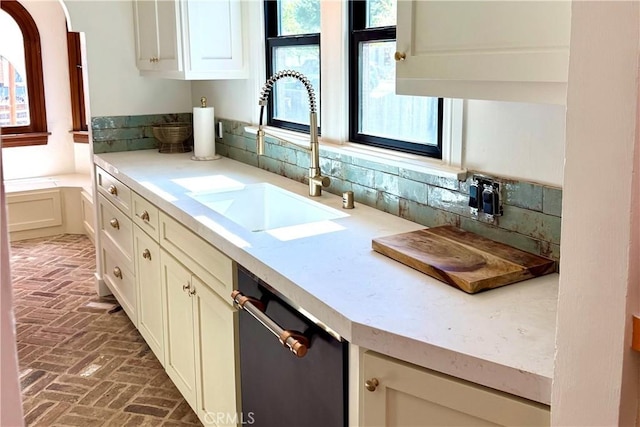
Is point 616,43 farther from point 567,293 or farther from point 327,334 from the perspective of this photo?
point 327,334

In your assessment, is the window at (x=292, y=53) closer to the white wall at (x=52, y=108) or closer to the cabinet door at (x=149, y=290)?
the cabinet door at (x=149, y=290)

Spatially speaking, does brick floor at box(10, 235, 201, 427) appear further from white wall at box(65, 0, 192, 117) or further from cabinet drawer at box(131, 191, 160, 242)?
white wall at box(65, 0, 192, 117)

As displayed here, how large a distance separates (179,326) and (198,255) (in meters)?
0.45

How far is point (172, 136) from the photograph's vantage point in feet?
12.6

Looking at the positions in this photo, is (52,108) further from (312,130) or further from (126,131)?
(312,130)

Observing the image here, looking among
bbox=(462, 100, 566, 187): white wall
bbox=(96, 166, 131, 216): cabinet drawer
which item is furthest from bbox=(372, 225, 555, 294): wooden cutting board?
bbox=(96, 166, 131, 216): cabinet drawer

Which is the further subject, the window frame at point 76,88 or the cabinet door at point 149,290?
the window frame at point 76,88

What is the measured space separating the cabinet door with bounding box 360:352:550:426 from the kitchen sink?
126cm

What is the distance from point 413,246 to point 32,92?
4.79 m

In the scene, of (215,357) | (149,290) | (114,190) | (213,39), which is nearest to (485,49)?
(215,357)

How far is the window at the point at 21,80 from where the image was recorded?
5.43 m

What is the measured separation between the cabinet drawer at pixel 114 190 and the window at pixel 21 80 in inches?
83.9

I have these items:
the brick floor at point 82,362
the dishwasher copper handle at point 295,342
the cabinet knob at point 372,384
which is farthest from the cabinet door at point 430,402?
the brick floor at point 82,362

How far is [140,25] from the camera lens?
377 cm
